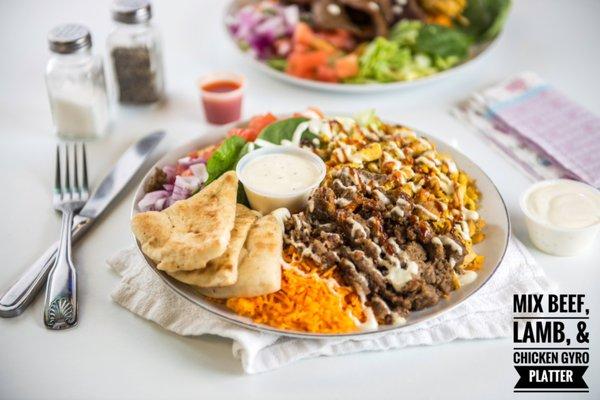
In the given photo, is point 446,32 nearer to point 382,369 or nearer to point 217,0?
point 217,0

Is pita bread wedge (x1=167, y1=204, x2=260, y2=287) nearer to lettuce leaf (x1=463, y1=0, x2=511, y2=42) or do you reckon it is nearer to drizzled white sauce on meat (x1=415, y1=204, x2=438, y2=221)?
drizzled white sauce on meat (x1=415, y1=204, x2=438, y2=221)

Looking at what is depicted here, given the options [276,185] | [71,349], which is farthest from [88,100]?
[71,349]

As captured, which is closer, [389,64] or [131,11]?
[131,11]

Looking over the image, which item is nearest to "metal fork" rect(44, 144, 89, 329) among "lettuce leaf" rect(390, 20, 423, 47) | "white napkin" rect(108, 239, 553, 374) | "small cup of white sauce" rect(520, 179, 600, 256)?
"white napkin" rect(108, 239, 553, 374)

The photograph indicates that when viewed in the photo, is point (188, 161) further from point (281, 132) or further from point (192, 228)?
point (192, 228)

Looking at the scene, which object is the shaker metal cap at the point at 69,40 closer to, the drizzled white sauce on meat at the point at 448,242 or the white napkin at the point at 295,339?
the white napkin at the point at 295,339

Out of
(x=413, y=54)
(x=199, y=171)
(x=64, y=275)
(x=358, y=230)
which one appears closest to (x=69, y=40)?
(x=199, y=171)
